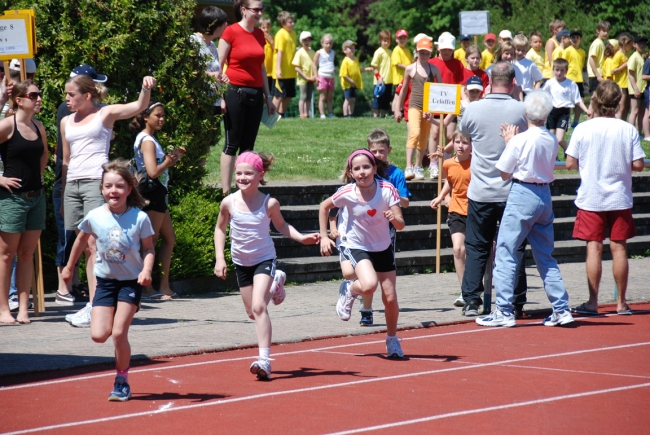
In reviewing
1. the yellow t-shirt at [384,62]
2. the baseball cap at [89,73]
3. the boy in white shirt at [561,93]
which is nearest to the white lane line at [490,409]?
the baseball cap at [89,73]

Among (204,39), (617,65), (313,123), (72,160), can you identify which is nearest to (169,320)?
(72,160)

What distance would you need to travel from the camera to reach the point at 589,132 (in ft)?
33.4

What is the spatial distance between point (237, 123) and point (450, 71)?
4.15 metres

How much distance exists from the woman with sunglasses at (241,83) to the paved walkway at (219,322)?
1.92 m

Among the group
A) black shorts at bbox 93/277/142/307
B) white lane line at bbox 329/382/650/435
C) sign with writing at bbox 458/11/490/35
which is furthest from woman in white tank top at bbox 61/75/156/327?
sign with writing at bbox 458/11/490/35

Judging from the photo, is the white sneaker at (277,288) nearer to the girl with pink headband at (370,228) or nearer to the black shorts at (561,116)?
the girl with pink headband at (370,228)

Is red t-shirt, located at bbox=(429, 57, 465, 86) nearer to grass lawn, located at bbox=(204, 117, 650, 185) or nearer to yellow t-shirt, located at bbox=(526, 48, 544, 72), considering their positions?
grass lawn, located at bbox=(204, 117, 650, 185)

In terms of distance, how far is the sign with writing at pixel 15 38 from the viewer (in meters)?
9.91

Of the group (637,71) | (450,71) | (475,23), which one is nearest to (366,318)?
(450,71)

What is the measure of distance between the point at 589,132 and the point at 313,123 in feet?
42.1

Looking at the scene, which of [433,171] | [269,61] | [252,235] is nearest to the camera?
[252,235]

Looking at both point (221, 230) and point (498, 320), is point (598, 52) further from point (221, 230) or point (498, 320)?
point (221, 230)

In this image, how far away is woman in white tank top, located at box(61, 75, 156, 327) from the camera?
9.43 metres

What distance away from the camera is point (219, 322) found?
988 centimetres
